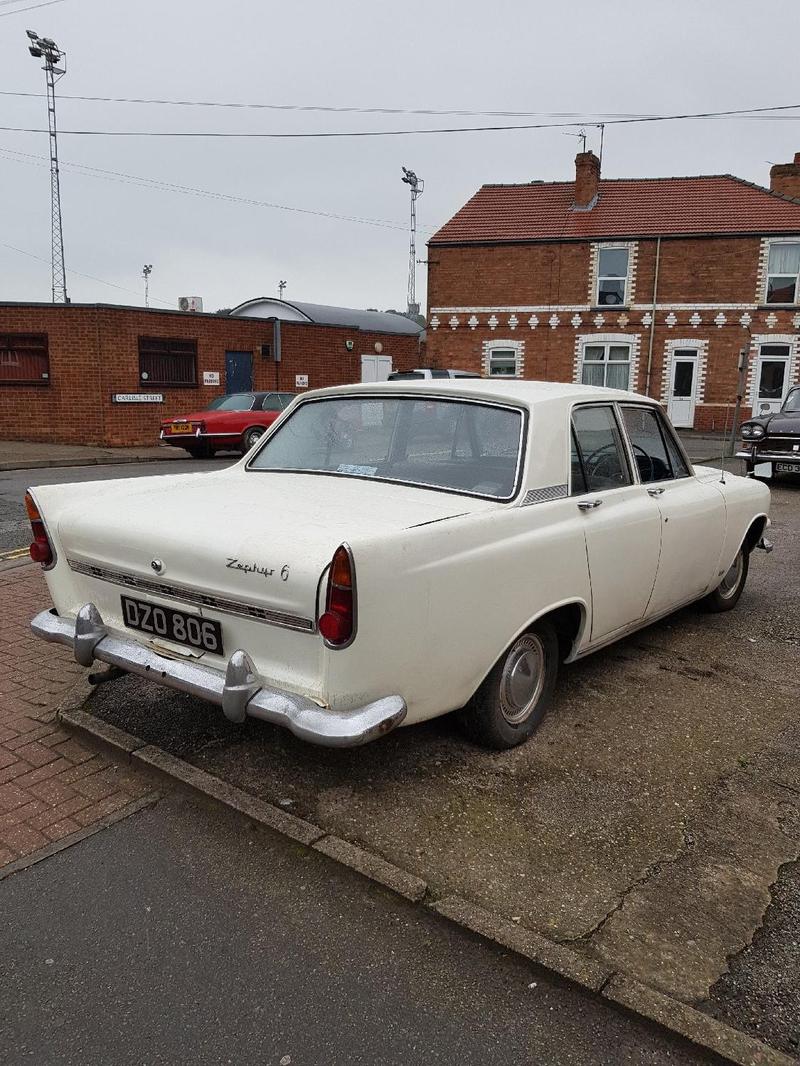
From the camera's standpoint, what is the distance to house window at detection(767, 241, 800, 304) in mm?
26031

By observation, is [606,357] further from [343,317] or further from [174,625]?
[174,625]

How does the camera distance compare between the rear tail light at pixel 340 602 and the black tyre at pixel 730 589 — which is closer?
the rear tail light at pixel 340 602

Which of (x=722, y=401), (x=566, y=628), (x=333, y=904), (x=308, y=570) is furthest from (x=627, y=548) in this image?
(x=722, y=401)

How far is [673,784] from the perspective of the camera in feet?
10.8

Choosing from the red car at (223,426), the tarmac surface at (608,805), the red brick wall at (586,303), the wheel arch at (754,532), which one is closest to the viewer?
the tarmac surface at (608,805)

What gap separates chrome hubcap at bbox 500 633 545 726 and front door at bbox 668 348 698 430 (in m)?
25.3

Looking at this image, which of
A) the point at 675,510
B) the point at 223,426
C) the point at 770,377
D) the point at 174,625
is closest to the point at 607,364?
the point at 770,377

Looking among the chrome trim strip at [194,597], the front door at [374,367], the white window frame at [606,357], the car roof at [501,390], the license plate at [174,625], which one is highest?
the white window frame at [606,357]

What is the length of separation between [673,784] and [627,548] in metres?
1.13

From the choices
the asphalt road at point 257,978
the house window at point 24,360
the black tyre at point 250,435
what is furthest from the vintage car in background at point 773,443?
the house window at point 24,360

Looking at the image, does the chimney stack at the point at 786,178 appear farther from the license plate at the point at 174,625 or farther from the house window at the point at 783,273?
the license plate at the point at 174,625

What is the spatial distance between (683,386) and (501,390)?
25.5 meters

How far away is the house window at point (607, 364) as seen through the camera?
27.9m

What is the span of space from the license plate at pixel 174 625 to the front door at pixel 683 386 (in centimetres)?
2620
